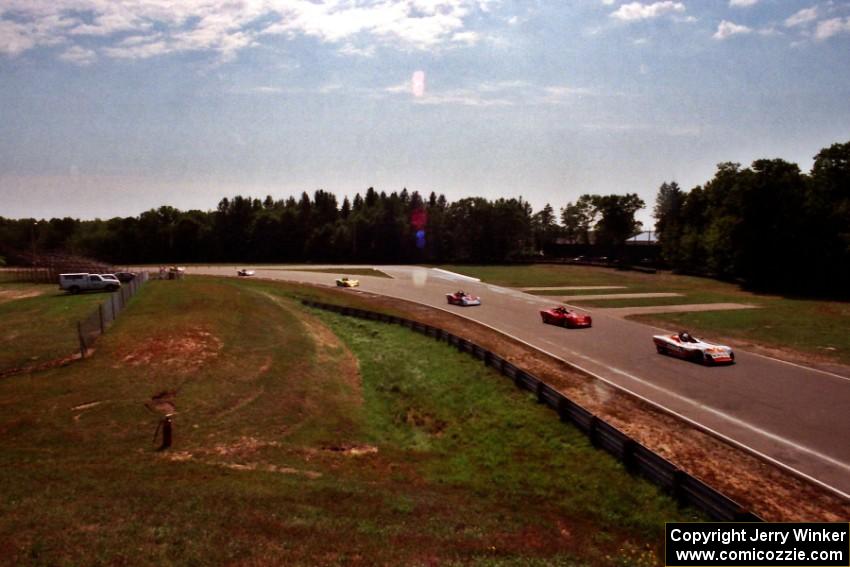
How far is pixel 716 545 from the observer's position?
9.88m

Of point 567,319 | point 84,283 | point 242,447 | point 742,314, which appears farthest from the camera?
point 84,283

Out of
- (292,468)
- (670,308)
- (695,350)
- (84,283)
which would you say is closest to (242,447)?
(292,468)

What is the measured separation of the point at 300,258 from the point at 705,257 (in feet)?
308

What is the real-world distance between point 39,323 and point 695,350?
124 feet

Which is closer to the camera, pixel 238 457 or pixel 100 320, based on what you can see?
pixel 238 457

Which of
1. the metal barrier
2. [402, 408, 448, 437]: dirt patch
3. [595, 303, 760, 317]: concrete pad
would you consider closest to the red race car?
[595, 303, 760, 317]: concrete pad

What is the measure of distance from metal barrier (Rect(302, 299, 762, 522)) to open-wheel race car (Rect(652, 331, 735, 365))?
9.76 m

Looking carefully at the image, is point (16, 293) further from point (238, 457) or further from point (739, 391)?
point (739, 391)

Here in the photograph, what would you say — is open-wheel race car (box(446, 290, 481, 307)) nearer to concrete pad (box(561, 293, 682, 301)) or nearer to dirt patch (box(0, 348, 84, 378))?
concrete pad (box(561, 293, 682, 301))

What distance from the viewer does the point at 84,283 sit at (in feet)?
151

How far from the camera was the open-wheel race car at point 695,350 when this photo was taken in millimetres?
24938

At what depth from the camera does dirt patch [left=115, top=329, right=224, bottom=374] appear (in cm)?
2225

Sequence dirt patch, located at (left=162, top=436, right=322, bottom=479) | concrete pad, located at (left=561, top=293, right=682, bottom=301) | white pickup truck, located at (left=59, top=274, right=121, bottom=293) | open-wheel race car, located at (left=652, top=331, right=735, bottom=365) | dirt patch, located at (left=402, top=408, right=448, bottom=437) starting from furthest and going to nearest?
concrete pad, located at (left=561, top=293, right=682, bottom=301), white pickup truck, located at (left=59, top=274, right=121, bottom=293), open-wheel race car, located at (left=652, top=331, right=735, bottom=365), dirt patch, located at (left=402, top=408, right=448, bottom=437), dirt patch, located at (left=162, top=436, right=322, bottom=479)

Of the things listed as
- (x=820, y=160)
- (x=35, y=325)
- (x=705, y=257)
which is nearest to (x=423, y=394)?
(x=35, y=325)
